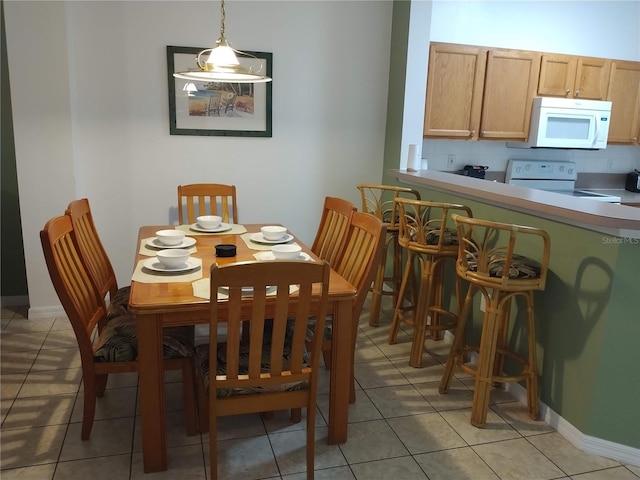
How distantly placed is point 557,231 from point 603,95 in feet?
9.48

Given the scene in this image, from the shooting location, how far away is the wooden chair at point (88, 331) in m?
1.95

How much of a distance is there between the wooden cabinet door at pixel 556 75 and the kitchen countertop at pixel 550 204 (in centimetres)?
157

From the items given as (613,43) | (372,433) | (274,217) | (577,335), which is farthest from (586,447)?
(613,43)

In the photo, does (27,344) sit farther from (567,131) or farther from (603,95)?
(603,95)

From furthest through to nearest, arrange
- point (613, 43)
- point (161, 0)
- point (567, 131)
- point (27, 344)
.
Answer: point (613, 43) → point (567, 131) → point (161, 0) → point (27, 344)

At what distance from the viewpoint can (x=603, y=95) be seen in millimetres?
4520

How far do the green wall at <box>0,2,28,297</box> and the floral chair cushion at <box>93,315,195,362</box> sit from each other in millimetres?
1939

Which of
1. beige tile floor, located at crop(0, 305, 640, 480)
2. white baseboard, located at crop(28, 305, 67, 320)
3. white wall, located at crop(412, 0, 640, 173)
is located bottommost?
beige tile floor, located at crop(0, 305, 640, 480)

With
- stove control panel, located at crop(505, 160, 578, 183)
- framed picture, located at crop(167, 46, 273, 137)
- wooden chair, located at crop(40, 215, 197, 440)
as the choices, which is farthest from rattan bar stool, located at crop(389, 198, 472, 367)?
stove control panel, located at crop(505, 160, 578, 183)

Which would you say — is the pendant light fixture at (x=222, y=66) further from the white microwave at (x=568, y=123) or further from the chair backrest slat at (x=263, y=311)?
the white microwave at (x=568, y=123)

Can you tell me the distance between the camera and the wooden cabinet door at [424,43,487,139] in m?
4.02

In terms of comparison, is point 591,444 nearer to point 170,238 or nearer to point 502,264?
point 502,264

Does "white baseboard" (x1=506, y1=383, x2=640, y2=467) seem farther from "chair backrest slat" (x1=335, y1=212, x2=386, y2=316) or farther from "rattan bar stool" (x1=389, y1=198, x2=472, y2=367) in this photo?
"chair backrest slat" (x1=335, y1=212, x2=386, y2=316)

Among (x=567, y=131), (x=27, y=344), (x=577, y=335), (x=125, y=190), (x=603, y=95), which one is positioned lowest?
(x=27, y=344)
